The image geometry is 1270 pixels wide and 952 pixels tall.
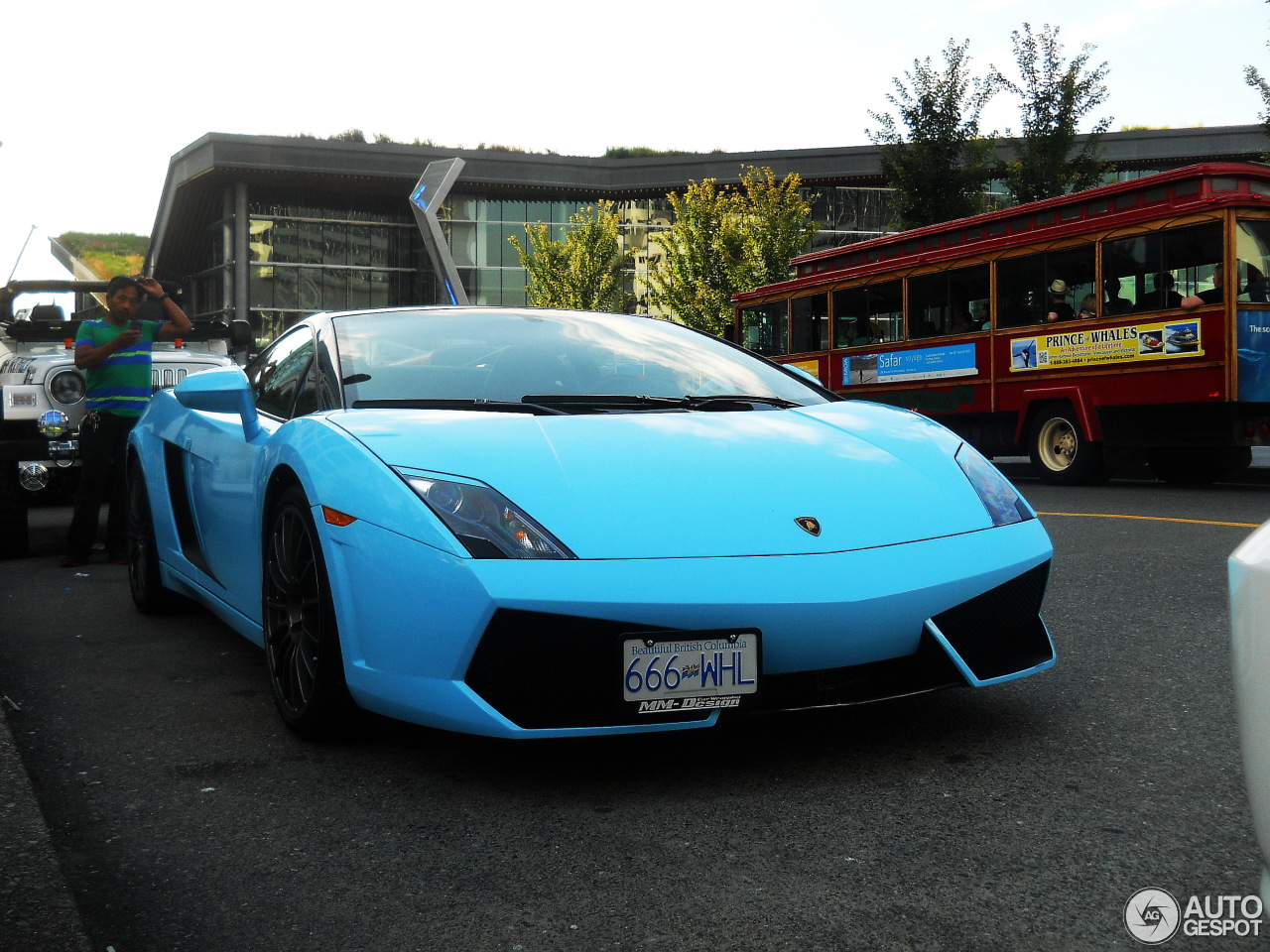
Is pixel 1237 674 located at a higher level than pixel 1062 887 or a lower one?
higher

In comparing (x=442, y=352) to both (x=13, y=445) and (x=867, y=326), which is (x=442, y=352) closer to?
(x=13, y=445)

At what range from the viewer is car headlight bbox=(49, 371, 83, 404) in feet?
31.1

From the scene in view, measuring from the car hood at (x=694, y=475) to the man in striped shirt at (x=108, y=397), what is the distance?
4.17 m

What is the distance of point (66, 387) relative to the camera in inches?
375

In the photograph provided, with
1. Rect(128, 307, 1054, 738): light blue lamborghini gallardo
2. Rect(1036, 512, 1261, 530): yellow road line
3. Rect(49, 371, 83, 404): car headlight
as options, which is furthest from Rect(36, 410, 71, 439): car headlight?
Rect(1036, 512, 1261, 530): yellow road line

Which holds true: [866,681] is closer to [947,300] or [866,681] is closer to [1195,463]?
[1195,463]

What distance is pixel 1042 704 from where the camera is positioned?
3.57m

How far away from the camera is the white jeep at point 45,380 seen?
24.1 ft

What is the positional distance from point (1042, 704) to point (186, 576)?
3.07 meters

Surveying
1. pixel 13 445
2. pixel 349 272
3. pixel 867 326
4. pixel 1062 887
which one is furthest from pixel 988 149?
pixel 349 272

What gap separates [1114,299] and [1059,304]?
2.31 ft

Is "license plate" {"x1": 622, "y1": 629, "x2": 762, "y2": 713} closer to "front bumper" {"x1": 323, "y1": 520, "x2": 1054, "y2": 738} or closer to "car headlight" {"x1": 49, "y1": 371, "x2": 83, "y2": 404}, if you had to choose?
"front bumper" {"x1": 323, "y1": 520, "x2": 1054, "y2": 738}

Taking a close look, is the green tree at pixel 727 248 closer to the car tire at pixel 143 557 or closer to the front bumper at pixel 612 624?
the car tire at pixel 143 557

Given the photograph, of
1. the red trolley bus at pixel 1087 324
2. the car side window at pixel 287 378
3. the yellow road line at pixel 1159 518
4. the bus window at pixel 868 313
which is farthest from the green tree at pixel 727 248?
the car side window at pixel 287 378
